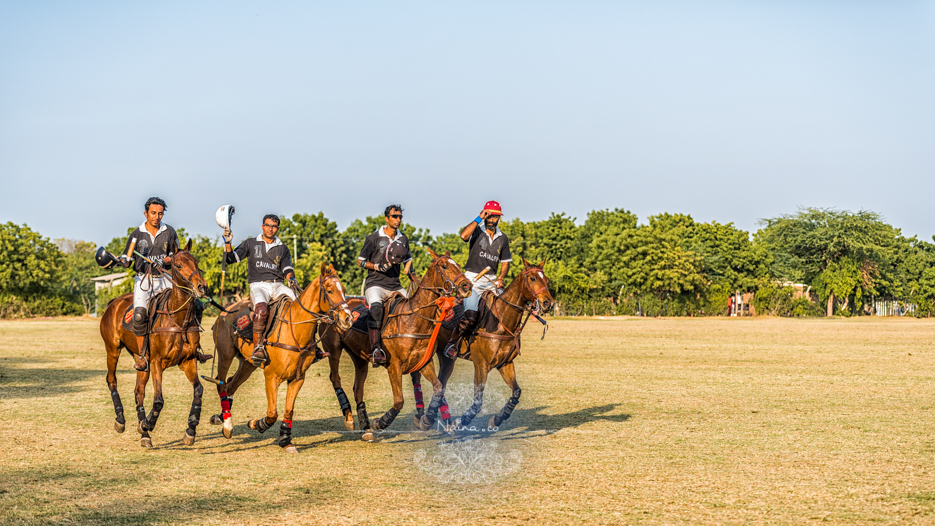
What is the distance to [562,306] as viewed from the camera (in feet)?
226

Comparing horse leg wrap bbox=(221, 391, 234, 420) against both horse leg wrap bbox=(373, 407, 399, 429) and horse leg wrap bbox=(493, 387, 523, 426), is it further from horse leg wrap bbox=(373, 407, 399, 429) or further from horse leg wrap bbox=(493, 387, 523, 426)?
horse leg wrap bbox=(493, 387, 523, 426)

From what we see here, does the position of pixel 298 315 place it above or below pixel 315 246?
below

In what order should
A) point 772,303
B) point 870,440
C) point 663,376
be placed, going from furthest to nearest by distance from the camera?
point 772,303 → point 663,376 → point 870,440

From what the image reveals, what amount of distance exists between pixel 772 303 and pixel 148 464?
6490 cm

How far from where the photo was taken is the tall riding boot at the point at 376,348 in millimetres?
11695

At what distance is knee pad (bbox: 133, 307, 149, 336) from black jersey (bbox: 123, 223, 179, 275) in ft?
1.97

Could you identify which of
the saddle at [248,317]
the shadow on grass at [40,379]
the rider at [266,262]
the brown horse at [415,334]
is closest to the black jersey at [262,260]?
the rider at [266,262]

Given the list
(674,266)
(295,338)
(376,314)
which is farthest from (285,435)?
(674,266)

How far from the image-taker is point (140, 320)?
37.2ft

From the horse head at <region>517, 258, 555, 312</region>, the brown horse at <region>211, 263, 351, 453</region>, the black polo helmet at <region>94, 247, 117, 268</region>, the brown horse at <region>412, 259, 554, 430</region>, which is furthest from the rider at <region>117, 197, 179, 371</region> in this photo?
the horse head at <region>517, 258, 555, 312</region>

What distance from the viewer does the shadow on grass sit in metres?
17.7

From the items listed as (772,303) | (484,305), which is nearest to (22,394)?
(484,305)

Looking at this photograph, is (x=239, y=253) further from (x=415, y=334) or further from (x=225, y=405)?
(x=415, y=334)

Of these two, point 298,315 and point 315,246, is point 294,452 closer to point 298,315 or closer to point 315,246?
point 298,315
